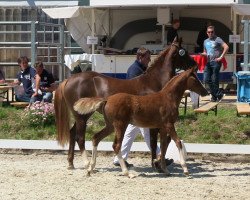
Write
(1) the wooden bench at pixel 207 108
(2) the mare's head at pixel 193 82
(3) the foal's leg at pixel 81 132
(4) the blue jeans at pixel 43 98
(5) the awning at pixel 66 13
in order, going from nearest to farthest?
(2) the mare's head at pixel 193 82
(3) the foal's leg at pixel 81 132
(1) the wooden bench at pixel 207 108
(4) the blue jeans at pixel 43 98
(5) the awning at pixel 66 13

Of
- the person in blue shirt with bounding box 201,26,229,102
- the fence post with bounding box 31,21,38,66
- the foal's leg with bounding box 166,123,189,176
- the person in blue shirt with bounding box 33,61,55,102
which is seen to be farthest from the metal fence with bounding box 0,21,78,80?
the foal's leg with bounding box 166,123,189,176

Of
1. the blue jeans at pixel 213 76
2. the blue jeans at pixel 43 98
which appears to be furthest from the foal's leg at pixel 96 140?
the blue jeans at pixel 213 76

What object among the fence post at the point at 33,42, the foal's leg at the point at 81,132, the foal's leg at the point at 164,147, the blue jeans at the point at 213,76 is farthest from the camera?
the fence post at the point at 33,42

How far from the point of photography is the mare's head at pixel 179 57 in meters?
12.1

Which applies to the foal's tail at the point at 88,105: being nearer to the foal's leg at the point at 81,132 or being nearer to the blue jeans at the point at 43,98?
the foal's leg at the point at 81,132

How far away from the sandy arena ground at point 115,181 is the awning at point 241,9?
7016 mm

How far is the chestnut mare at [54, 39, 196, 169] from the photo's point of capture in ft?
38.6

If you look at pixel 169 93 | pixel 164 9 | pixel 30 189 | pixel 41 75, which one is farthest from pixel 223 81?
pixel 30 189

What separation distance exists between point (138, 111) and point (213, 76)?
611cm

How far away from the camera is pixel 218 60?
55.2 feet

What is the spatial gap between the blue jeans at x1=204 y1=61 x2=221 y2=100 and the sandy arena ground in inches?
159

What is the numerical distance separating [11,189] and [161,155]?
8.16 feet

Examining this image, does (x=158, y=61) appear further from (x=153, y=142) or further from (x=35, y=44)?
(x=35, y=44)

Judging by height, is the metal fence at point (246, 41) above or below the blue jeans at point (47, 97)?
above
